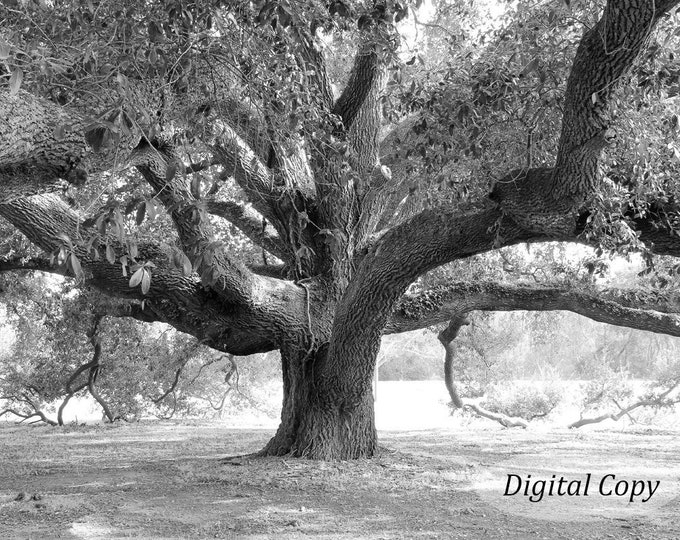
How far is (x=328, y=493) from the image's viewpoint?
6.25 metres

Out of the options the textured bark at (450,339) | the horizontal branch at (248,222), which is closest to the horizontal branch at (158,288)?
the horizontal branch at (248,222)

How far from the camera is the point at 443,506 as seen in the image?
5.79 meters

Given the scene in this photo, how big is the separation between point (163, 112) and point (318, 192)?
312 cm

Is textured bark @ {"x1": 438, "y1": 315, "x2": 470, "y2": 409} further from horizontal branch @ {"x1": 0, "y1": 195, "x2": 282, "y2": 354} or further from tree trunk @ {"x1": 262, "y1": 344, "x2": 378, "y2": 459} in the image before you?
horizontal branch @ {"x1": 0, "y1": 195, "x2": 282, "y2": 354}

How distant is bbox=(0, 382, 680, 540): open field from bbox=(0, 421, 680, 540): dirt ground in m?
0.01

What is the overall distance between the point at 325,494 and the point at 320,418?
1.51 meters

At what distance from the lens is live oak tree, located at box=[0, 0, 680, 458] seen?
3.90m

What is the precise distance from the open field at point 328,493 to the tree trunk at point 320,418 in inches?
11.0

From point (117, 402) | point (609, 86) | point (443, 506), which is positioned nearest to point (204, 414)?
point (117, 402)

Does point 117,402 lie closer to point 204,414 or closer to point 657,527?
point 204,414

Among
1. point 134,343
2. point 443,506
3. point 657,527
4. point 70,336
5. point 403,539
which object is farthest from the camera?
point 134,343

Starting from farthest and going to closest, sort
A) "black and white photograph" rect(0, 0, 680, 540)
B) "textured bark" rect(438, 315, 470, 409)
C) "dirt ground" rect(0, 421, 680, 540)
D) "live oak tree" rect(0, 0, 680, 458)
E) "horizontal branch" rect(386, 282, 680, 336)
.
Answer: "textured bark" rect(438, 315, 470, 409) → "horizontal branch" rect(386, 282, 680, 336) → "dirt ground" rect(0, 421, 680, 540) → "black and white photograph" rect(0, 0, 680, 540) → "live oak tree" rect(0, 0, 680, 458)

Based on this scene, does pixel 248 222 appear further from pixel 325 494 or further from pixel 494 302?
pixel 325 494

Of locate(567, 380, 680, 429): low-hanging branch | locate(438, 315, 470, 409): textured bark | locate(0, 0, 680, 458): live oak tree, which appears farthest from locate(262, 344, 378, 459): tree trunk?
locate(567, 380, 680, 429): low-hanging branch
